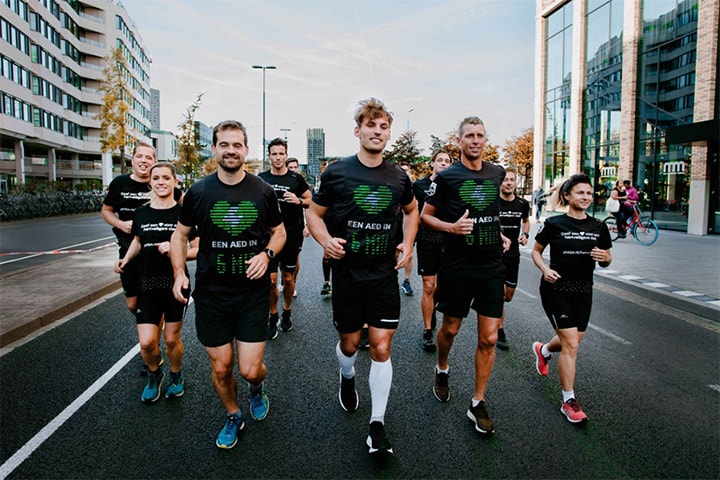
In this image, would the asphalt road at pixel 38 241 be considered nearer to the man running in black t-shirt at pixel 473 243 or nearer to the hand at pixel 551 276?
the man running in black t-shirt at pixel 473 243

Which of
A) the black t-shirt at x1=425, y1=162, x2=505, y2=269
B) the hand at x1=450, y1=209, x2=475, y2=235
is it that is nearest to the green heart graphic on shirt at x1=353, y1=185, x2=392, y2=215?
the hand at x1=450, y1=209, x2=475, y2=235

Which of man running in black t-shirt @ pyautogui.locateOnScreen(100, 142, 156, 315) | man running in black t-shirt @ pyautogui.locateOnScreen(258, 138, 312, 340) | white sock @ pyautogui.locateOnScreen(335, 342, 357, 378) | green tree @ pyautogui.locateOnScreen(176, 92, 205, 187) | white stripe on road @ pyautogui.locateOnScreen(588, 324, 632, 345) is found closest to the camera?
white sock @ pyautogui.locateOnScreen(335, 342, 357, 378)

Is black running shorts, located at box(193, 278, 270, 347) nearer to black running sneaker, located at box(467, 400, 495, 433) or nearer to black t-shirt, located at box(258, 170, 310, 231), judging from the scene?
black running sneaker, located at box(467, 400, 495, 433)

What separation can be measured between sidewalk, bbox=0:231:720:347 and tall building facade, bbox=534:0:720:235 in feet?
19.4

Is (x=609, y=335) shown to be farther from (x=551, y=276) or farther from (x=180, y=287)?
(x=180, y=287)

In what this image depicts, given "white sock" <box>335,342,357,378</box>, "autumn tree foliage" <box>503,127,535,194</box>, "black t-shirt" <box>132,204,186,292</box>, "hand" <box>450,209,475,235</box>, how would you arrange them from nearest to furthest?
"hand" <box>450,209,475,235</box>, "white sock" <box>335,342,357,378</box>, "black t-shirt" <box>132,204,186,292</box>, "autumn tree foliage" <box>503,127,535,194</box>

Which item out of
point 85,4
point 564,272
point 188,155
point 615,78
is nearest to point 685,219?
point 615,78

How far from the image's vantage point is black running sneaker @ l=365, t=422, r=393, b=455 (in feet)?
10.6

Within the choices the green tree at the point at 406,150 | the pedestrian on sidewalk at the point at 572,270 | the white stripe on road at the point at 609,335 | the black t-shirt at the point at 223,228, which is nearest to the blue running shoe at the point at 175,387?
the black t-shirt at the point at 223,228

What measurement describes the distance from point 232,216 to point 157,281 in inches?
44.7

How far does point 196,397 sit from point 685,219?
808 inches

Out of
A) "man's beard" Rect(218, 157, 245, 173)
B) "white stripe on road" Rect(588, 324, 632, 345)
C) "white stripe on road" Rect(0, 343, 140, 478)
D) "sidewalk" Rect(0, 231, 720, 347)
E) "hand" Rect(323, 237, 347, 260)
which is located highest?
"man's beard" Rect(218, 157, 245, 173)

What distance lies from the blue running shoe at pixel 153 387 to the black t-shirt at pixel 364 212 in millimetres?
1928

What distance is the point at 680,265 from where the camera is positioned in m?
11.3
